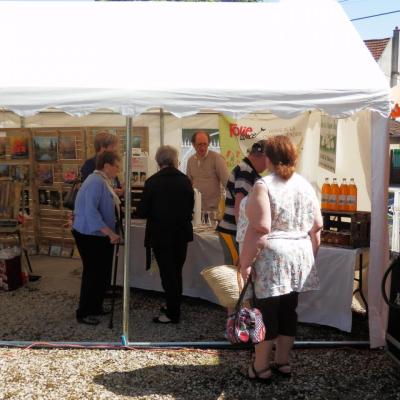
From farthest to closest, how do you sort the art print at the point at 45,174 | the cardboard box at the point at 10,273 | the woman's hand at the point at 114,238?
the art print at the point at 45,174
the cardboard box at the point at 10,273
the woman's hand at the point at 114,238

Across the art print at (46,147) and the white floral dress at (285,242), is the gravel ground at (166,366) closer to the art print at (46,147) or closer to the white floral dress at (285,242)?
the white floral dress at (285,242)

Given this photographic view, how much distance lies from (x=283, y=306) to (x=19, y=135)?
512 centimetres

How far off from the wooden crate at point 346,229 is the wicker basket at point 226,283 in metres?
1.11

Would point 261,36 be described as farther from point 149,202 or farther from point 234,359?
point 234,359

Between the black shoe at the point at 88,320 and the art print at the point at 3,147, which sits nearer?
the black shoe at the point at 88,320

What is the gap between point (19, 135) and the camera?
23.0 feet

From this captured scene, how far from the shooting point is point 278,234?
3.02m

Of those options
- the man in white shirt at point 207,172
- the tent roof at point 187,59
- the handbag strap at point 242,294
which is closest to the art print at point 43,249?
the man in white shirt at point 207,172

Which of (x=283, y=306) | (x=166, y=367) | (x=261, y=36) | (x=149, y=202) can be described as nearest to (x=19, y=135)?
(x=149, y=202)

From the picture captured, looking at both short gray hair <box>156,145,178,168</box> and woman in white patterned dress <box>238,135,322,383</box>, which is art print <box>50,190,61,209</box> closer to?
short gray hair <box>156,145,178,168</box>

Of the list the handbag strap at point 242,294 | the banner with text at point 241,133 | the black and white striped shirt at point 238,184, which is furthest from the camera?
the banner with text at point 241,133

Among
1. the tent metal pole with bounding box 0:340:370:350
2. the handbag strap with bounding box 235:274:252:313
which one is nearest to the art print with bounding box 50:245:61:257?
the tent metal pole with bounding box 0:340:370:350

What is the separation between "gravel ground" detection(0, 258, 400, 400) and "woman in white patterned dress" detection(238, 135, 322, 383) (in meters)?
0.54

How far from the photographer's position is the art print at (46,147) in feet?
23.1
